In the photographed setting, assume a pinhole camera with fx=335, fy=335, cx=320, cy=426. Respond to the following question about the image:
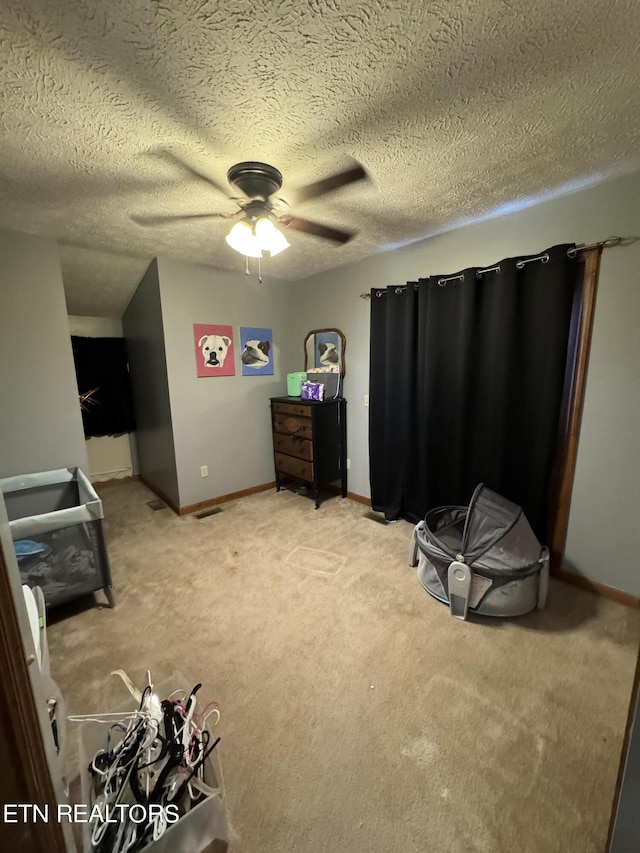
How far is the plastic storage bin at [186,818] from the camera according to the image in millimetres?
869

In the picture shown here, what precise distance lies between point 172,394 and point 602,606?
3.45 meters

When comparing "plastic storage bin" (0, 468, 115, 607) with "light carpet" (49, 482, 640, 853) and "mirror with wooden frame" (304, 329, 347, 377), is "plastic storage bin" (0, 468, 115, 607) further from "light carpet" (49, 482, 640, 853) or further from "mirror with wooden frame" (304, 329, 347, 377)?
"mirror with wooden frame" (304, 329, 347, 377)

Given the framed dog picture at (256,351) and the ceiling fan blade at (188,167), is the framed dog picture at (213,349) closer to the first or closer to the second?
the framed dog picture at (256,351)

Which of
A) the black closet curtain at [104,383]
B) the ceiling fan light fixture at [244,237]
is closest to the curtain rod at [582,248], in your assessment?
the ceiling fan light fixture at [244,237]

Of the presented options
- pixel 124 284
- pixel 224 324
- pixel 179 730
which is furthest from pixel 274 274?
pixel 179 730

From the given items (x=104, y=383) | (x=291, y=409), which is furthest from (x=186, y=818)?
(x=104, y=383)

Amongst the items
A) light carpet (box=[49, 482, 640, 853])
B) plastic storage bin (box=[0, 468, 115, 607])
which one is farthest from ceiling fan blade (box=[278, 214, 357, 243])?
light carpet (box=[49, 482, 640, 853])

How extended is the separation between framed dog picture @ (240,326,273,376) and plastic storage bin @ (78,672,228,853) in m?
2.87

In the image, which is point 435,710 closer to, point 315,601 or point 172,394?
point 315,601

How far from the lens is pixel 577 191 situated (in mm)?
1895

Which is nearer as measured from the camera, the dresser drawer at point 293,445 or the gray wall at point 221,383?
the gray wall at point 221,383

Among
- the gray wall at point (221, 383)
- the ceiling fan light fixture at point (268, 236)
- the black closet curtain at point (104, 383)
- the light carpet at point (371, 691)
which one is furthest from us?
the black closet curtain at point (104, 383)

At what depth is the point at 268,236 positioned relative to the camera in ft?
5.20

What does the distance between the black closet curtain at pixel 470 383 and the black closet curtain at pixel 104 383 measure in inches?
119
